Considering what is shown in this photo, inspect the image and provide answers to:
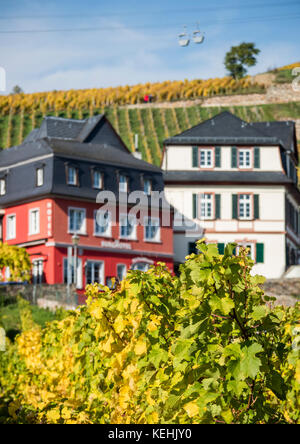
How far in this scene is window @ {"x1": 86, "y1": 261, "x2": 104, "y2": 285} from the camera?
48750 mm

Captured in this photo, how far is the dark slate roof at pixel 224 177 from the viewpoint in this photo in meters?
55.3

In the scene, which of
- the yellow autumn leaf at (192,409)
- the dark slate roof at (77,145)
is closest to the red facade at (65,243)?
the dark slate roof at (77,145)

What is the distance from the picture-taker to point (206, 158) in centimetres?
5709

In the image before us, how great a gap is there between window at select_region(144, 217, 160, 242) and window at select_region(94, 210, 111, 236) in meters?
2.67

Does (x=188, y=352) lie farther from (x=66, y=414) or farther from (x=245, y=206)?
(x=245, y=206)

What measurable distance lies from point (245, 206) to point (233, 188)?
53.5 inches

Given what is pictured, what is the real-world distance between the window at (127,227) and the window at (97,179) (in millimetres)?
2032

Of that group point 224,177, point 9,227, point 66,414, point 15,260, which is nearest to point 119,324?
point 66,414

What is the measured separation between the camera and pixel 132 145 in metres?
79.0

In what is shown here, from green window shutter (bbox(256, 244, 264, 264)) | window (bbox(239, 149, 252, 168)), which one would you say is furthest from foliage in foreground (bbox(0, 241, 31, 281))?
window (bbox(239, 149, 252, 168))

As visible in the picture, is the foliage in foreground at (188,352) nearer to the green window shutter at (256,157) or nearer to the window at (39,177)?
the window at (39,177)

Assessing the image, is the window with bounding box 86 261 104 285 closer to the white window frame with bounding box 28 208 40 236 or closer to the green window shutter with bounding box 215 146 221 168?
the white window frame with bounding box 28 208 40 236

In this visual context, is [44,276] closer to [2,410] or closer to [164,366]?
[2,410]

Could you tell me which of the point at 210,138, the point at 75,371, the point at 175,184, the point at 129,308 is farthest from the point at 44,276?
the point at 129,308
